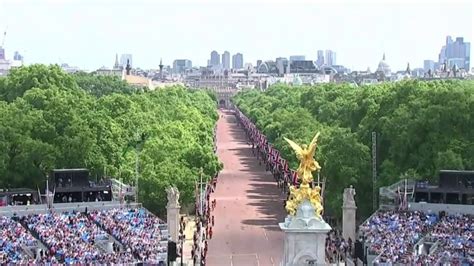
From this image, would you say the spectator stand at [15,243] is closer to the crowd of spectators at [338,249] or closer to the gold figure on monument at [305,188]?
the gold figure on monument at [305,188]

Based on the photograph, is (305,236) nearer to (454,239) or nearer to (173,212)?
(454,239)

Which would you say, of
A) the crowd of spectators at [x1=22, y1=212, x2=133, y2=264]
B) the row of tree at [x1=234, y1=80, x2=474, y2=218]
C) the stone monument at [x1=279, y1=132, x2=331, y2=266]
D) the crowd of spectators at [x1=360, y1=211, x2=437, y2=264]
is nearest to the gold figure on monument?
the stone monument at [x1=279, y1=132, x2=331, y2=266]

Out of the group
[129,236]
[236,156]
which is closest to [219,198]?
[129,236]

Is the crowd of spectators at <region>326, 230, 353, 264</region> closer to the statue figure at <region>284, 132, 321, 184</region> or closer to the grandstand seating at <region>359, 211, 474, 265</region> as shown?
the grandstand seating at <region>359, 211, 474, 265</region>

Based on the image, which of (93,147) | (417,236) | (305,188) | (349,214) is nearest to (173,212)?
(349,214)

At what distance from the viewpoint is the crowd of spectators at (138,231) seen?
47844 millimetres

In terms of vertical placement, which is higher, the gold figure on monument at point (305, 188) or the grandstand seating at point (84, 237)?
the gold figure on monument at point (305, 188)

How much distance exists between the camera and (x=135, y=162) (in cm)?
6875

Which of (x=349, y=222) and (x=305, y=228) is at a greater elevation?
(x=305, y=228)

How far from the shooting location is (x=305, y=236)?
38.5 m

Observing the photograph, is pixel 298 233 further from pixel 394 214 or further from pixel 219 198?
pixel 219 198

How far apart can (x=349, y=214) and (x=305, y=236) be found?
18060 mm

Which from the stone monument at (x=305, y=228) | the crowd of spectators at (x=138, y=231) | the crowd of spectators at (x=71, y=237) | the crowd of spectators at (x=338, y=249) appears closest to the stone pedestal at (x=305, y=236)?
the stone monument at (x=305, y=228)

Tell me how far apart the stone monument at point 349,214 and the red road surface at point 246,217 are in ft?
13.8
